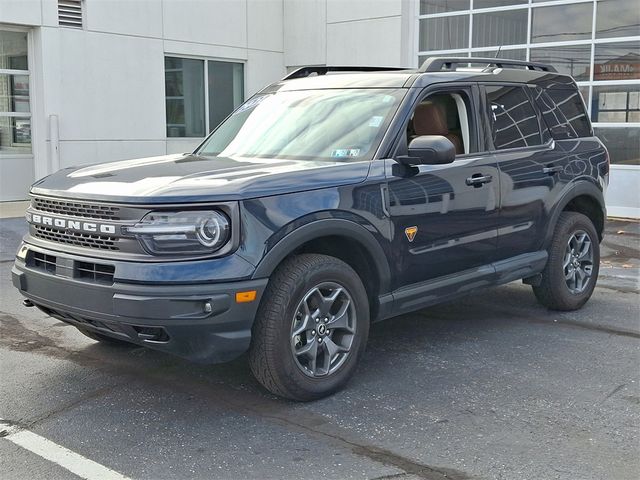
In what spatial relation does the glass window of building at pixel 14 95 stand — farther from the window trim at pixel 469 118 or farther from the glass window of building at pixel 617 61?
the window trim at pixel 469 118

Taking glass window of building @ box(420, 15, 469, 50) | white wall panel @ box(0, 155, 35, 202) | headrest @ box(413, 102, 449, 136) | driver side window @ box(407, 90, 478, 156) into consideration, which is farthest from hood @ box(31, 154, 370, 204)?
glass window of building @ box(420, 15, 469, 50)

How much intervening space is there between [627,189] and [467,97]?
802cm

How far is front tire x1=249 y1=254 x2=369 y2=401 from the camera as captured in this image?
4121 mm

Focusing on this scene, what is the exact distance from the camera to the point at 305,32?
16.8 metres

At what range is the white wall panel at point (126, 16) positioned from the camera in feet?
45.2

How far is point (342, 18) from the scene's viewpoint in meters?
15.9

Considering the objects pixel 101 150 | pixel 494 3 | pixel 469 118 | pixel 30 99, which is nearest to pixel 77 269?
pixel 469 118

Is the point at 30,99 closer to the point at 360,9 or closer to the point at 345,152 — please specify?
the point at 360,9

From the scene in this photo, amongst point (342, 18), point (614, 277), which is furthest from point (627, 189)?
point (342, 18)

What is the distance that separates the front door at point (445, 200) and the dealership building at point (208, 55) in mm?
7931

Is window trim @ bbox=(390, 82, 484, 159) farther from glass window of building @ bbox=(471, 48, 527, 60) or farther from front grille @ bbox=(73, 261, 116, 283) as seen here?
glass window of building @ bbox=(471, 48, 527, 60)

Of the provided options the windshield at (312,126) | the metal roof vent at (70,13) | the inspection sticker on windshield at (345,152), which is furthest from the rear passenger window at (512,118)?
the metal roof vent at (70,13)

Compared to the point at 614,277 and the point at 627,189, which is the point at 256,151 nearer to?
the point at 614,277

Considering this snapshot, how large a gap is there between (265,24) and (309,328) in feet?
44.3
